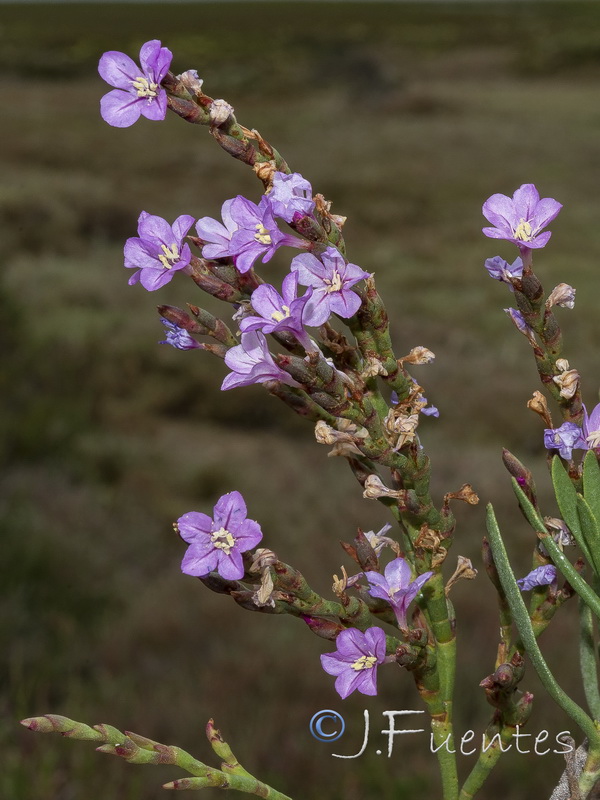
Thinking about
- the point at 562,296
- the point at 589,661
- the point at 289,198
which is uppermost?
the point at 289,198

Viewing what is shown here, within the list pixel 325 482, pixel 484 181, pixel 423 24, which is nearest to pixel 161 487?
pixel 325 482

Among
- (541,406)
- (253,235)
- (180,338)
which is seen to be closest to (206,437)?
(180,338)

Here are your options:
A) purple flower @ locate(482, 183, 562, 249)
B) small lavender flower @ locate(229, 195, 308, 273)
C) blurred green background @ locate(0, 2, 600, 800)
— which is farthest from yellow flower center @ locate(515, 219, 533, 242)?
blurred green background @ locate(0, 2, 600, 800)

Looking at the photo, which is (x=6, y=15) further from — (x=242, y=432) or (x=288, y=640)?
(x=288, y=640)

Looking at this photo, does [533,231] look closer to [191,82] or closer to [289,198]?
[289,198]

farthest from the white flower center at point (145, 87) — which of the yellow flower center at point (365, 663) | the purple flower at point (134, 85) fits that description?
the yellow flower center at point (365, 663)

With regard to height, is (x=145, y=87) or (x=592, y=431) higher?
(x=145, y=87)
